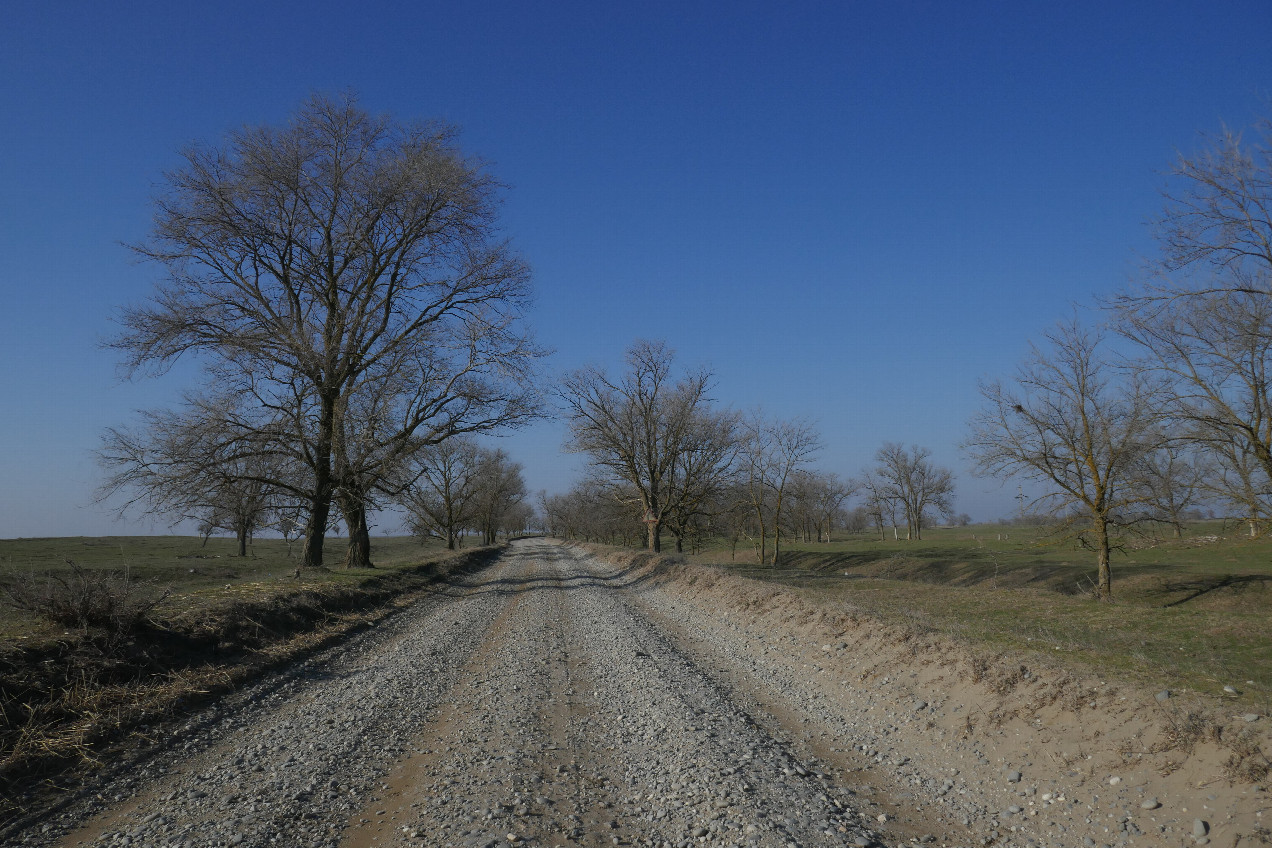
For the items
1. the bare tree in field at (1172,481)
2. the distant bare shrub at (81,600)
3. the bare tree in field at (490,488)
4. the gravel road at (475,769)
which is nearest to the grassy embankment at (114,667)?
the distant bare shrub at (81,600)

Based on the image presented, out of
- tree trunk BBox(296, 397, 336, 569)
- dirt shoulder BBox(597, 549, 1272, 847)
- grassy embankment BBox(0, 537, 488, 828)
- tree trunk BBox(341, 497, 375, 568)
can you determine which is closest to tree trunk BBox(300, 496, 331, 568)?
tree trunk BBox(296, 397, 336, 569)

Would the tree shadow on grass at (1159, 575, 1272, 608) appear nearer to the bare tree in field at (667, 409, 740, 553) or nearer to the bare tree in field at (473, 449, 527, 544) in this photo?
the bare tree in field at (667, 409, 740, 553)

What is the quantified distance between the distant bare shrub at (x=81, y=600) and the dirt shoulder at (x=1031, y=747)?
25.2 ft

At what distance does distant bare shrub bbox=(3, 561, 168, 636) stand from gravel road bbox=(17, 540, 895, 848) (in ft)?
5.92

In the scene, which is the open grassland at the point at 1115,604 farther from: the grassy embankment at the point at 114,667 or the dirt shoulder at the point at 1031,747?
the grassy embankment at the point at 114,667

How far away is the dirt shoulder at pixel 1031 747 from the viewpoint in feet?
13.1

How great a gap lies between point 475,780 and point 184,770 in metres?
2.39

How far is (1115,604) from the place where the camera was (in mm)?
16125

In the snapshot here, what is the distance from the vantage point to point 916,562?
40094 mm

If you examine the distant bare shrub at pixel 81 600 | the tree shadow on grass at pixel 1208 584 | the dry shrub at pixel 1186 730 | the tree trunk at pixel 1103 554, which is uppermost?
the distant bare shrub at pixel 81 600

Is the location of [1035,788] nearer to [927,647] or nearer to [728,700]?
[927,647]

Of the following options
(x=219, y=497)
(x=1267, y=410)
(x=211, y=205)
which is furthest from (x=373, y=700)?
(x=1267, y=410)

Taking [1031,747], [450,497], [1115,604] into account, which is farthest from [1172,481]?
[450,497]

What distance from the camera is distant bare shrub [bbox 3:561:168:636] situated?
713cm
